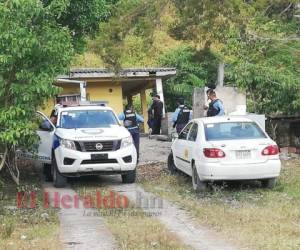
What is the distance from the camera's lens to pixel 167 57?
121ft

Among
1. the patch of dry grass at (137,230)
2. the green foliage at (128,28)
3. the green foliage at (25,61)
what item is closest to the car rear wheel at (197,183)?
the patch of dry grass at (137,230)

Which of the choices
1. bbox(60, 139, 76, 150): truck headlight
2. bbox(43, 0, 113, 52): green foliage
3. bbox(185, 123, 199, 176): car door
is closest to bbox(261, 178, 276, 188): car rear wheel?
bbox(185, 123, 199, 176): car door

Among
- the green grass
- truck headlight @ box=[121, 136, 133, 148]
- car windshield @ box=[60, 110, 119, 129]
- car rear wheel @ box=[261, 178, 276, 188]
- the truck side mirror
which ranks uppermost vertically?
car windshield @ box=[60, 110, 119, 129]

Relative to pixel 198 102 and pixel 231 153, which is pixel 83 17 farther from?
pixel 231 153

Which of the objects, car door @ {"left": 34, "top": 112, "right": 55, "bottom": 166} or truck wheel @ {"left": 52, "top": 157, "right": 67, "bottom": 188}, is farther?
car door @ {"left": 34, "top": 112, "right": 55, "bottom": 166}

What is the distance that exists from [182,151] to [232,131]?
158 cm

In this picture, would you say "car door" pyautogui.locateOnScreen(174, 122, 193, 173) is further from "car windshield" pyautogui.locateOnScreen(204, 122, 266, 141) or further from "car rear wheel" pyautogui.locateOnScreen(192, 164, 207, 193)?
"car windshield" pyautogui.locateOnScreen(204, 122, 266, 141)

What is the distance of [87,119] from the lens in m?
14.4

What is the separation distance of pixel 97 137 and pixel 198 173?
2.55 metres

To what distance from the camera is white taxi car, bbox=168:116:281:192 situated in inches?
456

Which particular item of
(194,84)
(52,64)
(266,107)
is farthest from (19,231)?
Answer: (194,84)

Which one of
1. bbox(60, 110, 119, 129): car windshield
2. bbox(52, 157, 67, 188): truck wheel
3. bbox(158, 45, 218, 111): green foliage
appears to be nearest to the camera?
bbox(52, 157, 67, 188): truck wheel

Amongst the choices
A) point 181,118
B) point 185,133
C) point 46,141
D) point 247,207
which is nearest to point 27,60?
point 46,141

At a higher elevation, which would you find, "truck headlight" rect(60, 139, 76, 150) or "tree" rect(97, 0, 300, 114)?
"tree" rect(97, 0, 300, 114)
